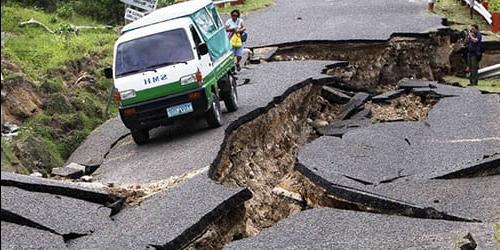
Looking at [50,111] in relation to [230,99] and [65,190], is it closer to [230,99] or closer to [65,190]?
[230,99]

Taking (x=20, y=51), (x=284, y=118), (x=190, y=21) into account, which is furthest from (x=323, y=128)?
(x=20, y=51)

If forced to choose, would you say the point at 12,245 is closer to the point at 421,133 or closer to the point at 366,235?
the point at 366,235

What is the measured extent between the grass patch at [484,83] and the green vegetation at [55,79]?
8086 millimetres

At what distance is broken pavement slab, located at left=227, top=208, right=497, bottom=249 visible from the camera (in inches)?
269

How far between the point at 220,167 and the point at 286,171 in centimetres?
211

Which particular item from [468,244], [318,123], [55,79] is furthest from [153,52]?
[468,244]

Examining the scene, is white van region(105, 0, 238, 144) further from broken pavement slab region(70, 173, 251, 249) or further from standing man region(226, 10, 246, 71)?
standing man region(226, 10, 246, 71)

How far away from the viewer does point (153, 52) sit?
11148 mm

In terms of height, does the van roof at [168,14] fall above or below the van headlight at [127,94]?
above

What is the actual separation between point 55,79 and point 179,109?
3.43 metres

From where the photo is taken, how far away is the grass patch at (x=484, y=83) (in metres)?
14.7

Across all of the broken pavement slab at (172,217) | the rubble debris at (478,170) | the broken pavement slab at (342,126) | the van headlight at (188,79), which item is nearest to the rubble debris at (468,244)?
the rubble debris at (478,170)

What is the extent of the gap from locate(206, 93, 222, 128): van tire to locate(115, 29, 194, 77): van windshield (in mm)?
872

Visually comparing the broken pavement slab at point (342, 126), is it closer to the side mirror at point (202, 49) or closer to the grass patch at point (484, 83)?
the side mirror at point (202, 49)
